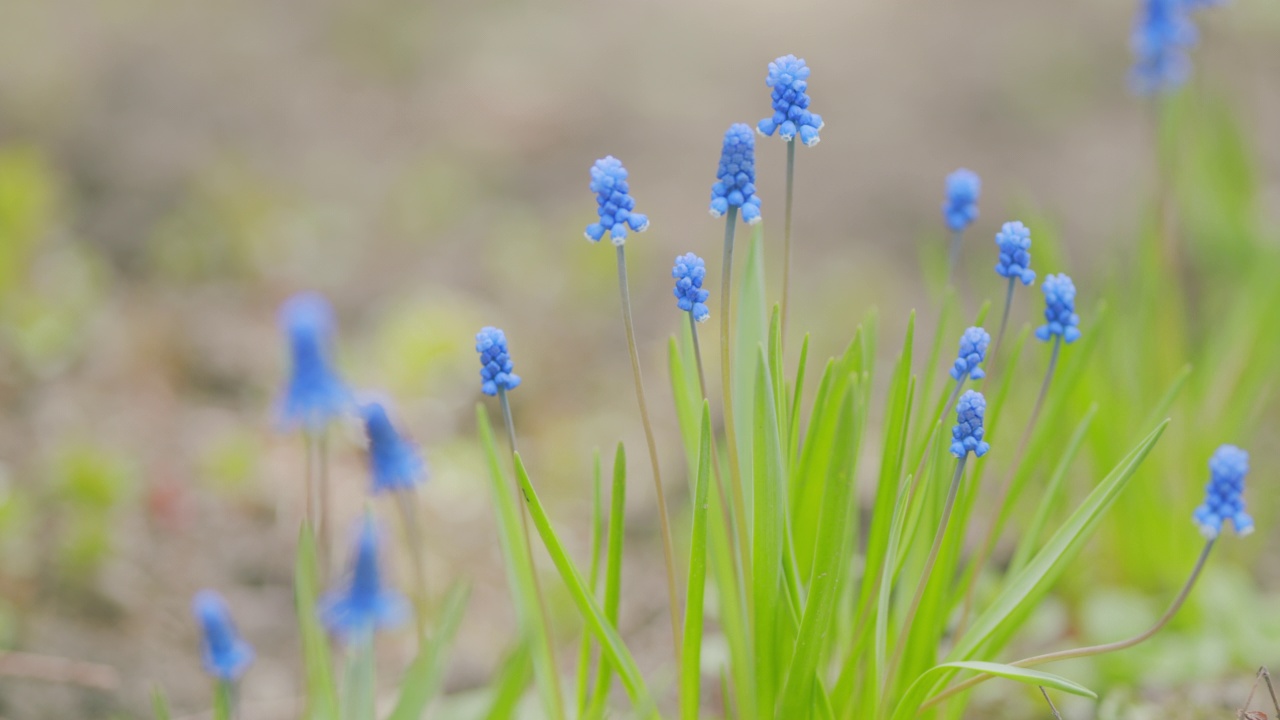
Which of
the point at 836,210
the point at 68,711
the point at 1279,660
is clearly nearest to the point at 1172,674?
the point at 1279,660

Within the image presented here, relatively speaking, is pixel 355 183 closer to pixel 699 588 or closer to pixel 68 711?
pixel 68 711

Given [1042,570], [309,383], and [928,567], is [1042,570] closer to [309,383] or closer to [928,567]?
[928,567]

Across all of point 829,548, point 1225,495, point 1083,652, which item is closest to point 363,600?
point 829,548

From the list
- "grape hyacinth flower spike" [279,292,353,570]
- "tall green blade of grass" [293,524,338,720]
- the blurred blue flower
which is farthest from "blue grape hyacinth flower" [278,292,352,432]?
the blurred blue flower

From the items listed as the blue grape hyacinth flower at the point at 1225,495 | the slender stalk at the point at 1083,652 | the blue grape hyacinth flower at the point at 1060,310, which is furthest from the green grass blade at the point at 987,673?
the blue grape hyacinth flower at the point at 1060,310

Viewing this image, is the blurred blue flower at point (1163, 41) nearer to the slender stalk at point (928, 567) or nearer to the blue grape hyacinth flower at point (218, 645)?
the slender stalk at point (928, 567)

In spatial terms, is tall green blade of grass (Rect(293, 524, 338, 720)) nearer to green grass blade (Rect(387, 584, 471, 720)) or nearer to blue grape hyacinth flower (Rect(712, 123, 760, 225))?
green grass blade (Rect(387, 584, 471, 720))
